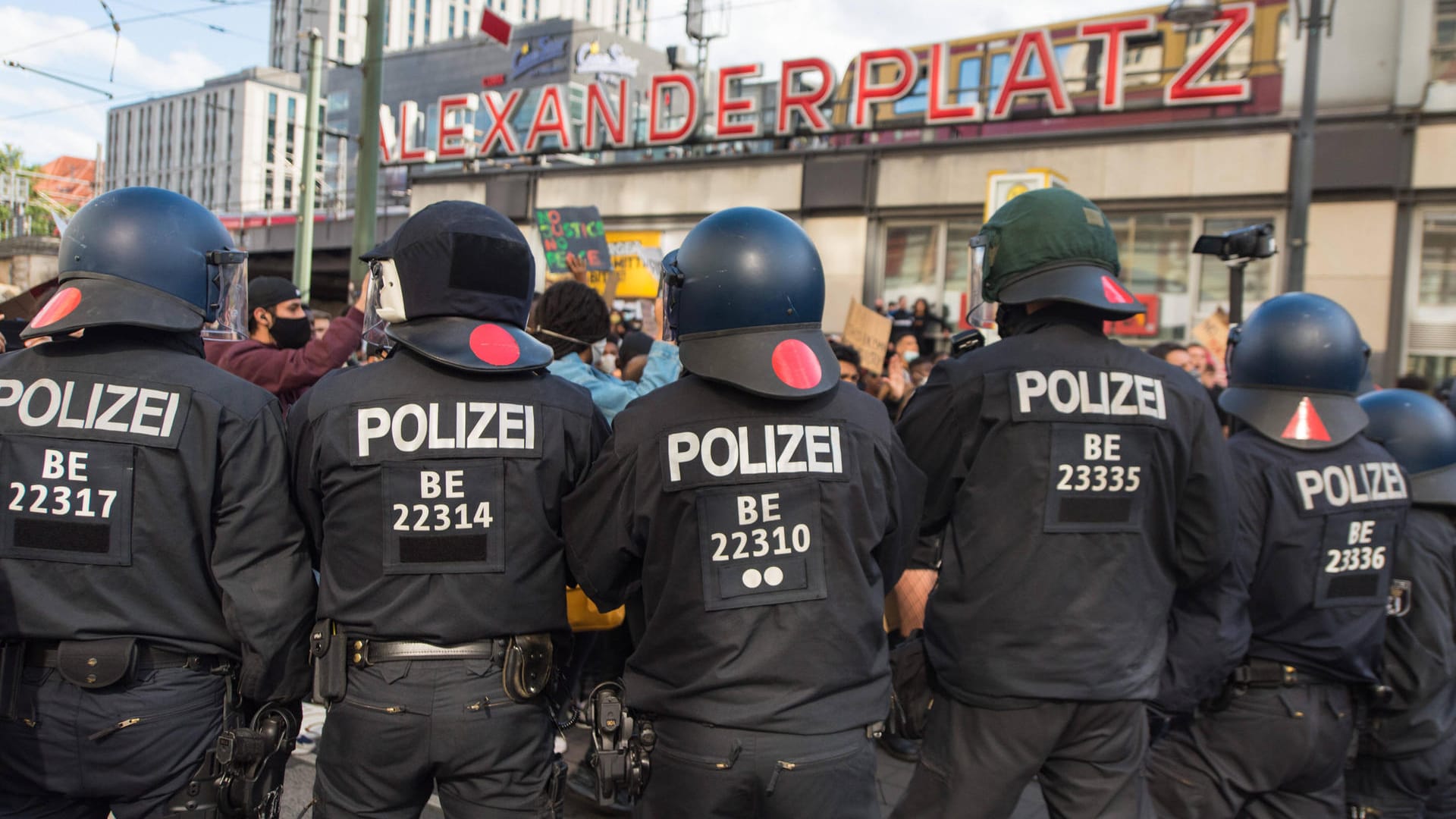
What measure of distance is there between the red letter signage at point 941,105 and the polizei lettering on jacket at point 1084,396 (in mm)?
14473

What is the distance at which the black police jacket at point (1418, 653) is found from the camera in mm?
3564

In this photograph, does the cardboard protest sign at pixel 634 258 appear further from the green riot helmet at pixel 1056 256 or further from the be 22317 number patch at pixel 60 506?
the be 22317 number patch at pixel 60 506

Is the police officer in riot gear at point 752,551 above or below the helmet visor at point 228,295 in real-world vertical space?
below

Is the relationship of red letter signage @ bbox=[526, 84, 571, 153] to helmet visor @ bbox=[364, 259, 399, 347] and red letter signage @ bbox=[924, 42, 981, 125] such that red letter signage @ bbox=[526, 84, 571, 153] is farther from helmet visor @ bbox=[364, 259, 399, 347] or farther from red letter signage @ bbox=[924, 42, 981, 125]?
helmet visor @ bbox=[364, 259, 399, 347]

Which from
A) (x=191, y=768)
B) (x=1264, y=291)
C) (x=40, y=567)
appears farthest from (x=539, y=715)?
(x=1264, y=291)

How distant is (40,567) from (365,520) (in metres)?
0.81

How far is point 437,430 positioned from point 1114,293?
1924 millimetres

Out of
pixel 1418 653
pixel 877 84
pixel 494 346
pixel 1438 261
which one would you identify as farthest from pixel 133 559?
pixel 877 84

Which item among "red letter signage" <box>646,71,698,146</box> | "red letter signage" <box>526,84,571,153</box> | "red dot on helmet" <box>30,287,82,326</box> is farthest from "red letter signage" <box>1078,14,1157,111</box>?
"red dot on helmet" <box>30,287,82,326</box>

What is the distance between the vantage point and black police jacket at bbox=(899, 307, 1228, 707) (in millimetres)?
2840

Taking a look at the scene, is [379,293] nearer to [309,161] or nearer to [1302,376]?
[1302,376]

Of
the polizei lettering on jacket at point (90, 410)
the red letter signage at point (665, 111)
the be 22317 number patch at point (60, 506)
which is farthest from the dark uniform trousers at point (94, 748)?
the red letter signage at point (665, 111)

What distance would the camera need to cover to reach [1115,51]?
15.5 m

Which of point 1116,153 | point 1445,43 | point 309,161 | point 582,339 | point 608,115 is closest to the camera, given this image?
point 582,339
